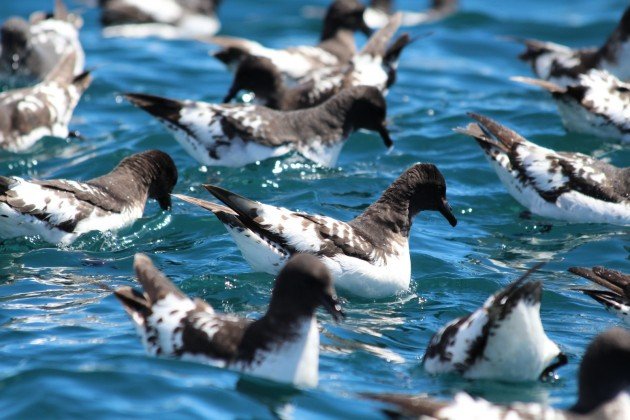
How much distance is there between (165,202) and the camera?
39.2 feet

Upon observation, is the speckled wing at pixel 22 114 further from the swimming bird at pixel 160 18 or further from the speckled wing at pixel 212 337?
the swimming bird at pixel 160 18

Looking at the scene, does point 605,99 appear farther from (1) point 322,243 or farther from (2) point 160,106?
(1) point 322,243

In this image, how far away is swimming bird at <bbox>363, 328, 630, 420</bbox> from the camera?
21.0 ft

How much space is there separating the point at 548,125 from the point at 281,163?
14.9 ft

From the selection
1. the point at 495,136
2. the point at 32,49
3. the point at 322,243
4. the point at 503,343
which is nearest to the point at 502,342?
the point at 503,343

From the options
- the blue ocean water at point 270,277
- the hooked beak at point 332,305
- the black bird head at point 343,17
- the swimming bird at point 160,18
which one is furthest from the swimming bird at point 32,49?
the hooked beak at point 332,305

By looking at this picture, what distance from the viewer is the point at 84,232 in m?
10.7

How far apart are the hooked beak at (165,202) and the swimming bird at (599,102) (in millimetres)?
4884

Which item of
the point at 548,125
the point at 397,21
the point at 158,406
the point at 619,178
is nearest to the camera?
the point at 158,406

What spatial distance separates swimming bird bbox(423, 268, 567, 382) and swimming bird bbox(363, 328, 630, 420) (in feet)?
2.12

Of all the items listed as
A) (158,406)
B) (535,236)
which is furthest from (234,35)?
(158,406)

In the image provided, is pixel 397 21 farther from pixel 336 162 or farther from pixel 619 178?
pixel 619 178

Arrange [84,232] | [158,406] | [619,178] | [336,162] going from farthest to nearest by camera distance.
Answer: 1. [336,162]
2. [619,178]
3. [84,232]
4. [158,406]

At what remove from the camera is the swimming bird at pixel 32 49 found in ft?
57.7
